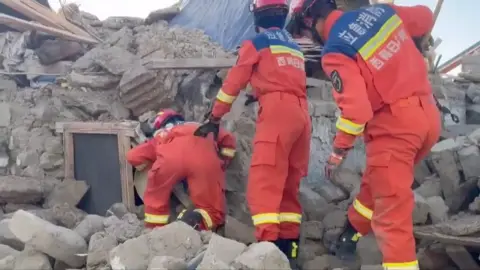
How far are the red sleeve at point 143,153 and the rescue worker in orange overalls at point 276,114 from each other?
1.93ft

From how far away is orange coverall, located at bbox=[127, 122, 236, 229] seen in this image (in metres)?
5.00

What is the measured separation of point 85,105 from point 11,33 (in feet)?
5.89

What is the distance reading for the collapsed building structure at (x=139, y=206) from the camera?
3.89m

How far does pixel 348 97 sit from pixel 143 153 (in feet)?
7.01

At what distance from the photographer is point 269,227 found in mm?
4434

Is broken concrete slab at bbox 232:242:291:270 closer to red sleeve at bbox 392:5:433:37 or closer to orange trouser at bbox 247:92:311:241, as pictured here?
orange trouser at bbox 247:92:311:241

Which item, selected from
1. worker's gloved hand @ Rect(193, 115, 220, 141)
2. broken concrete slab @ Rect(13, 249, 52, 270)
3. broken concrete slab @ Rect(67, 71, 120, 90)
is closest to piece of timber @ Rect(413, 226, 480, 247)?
worker's gloved hand @ Rect(193, 115, 220, 141)

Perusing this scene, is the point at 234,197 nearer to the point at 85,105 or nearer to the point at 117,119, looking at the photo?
the point at 117,119

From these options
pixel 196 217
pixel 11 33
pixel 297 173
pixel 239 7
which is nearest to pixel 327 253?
pixel 297 173

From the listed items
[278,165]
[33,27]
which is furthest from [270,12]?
[33,27]

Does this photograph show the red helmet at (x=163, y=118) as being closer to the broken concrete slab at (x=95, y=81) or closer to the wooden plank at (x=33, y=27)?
the broken concrete slab at (x=95, y=81)

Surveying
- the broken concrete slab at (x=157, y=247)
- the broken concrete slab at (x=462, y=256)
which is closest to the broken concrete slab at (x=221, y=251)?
the broken concrete slab at (x=157, y=247)

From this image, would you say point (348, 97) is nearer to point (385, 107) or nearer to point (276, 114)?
point (385, 107)

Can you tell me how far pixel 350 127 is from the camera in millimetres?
3770
